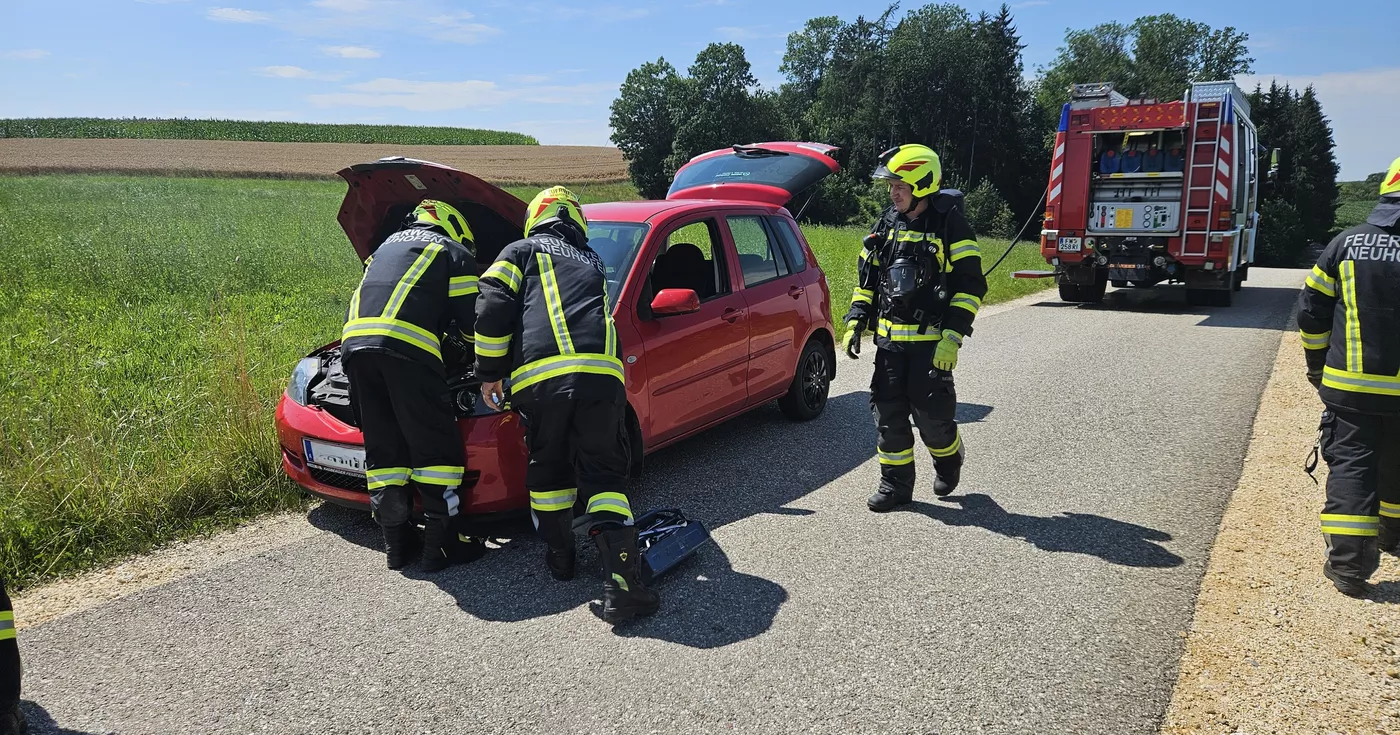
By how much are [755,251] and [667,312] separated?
156cm

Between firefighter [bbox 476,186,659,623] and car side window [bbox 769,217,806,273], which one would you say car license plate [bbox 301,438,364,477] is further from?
car side window [bbox 769,217,806,273]

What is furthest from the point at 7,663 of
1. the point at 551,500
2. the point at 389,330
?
the point at 551,500

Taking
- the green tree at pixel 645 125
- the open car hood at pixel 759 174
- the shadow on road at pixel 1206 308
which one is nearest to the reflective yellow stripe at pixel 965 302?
the open car hood at pixel 759 174

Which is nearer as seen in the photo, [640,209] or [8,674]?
[8,674]

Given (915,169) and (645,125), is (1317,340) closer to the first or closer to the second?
(915,169)

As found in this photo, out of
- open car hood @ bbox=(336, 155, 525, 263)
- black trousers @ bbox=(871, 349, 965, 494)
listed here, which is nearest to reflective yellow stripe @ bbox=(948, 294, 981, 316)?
black trousers @ bbox=(871, 349, 965, 494)

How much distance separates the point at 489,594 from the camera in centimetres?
377

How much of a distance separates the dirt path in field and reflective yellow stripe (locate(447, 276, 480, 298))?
10.7 feet

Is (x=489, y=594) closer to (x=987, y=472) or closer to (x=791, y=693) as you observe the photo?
(x=791, y=693)

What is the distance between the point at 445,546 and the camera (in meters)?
4.04

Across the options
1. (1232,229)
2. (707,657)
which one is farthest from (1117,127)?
(707,657)

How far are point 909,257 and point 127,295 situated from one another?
1059cm

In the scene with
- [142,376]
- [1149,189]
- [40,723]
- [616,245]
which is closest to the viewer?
[40,723]

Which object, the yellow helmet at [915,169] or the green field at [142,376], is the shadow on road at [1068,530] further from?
the green field at [142,376]
